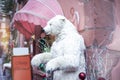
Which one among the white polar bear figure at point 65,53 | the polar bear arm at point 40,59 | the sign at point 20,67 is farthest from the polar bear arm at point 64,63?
the sign at point 20,67

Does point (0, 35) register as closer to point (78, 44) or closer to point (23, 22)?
point (23, 22)

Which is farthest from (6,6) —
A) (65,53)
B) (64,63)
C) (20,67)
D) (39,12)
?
(64,63)

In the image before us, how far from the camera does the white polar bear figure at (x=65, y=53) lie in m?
3.83

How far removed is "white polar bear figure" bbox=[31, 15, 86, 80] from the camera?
3832 millimetres

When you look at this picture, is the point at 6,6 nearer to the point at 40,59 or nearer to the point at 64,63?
the point at 40,59

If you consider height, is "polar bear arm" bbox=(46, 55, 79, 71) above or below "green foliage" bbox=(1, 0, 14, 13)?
below

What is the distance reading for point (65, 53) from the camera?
3.96 metres

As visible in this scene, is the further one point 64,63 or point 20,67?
point 20,67

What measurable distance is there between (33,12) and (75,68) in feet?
5.24

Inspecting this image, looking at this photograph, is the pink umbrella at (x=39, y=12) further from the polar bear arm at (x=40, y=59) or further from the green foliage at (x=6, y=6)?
the green foliage at (x=6, y=6)

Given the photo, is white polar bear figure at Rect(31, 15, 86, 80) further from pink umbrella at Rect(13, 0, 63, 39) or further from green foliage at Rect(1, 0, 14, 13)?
green foliage at Rect(1, 0, 14, 13)

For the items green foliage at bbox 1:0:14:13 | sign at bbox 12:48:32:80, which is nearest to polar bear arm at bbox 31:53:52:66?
sign at bbox 12:48:32:80

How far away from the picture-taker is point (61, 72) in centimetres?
413

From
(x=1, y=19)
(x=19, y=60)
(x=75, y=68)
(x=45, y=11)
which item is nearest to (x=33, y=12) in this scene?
(x=45, y=11)
